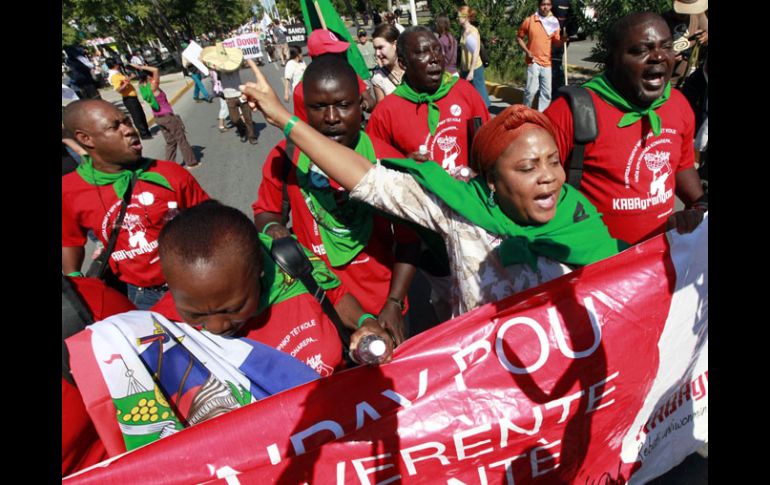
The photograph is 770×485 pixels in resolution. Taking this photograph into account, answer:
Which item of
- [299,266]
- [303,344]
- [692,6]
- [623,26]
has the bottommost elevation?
[303,344]

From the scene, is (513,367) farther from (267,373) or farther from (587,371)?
(267,373)

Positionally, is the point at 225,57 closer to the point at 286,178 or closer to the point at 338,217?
the point at 286,178

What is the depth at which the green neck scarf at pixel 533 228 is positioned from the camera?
1.63 meters

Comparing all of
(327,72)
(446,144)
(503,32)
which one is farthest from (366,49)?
(327,72)

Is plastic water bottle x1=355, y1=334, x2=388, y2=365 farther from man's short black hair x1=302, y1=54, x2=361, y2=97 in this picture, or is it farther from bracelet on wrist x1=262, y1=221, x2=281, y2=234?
man's short black hair x1=302, y1=54, x2=361, y2=97

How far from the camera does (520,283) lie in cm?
172

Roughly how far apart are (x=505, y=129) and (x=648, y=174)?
3.58 ft

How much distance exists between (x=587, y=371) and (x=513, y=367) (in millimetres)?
268

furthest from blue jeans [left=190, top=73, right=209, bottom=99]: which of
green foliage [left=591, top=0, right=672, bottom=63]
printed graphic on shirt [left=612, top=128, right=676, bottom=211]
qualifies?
printed graphic on shirt [left=612, top=128, right=676, bottom=211]

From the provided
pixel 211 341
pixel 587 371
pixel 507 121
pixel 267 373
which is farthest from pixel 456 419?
pixel 507 121

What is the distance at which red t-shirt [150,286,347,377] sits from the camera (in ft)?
5.40

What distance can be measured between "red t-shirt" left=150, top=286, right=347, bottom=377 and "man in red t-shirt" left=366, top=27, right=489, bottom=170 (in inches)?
67.0

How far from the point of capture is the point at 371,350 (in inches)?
57.3

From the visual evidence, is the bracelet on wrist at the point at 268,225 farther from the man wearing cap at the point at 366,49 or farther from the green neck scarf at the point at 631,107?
the man wearing cap at the point at 366,49
